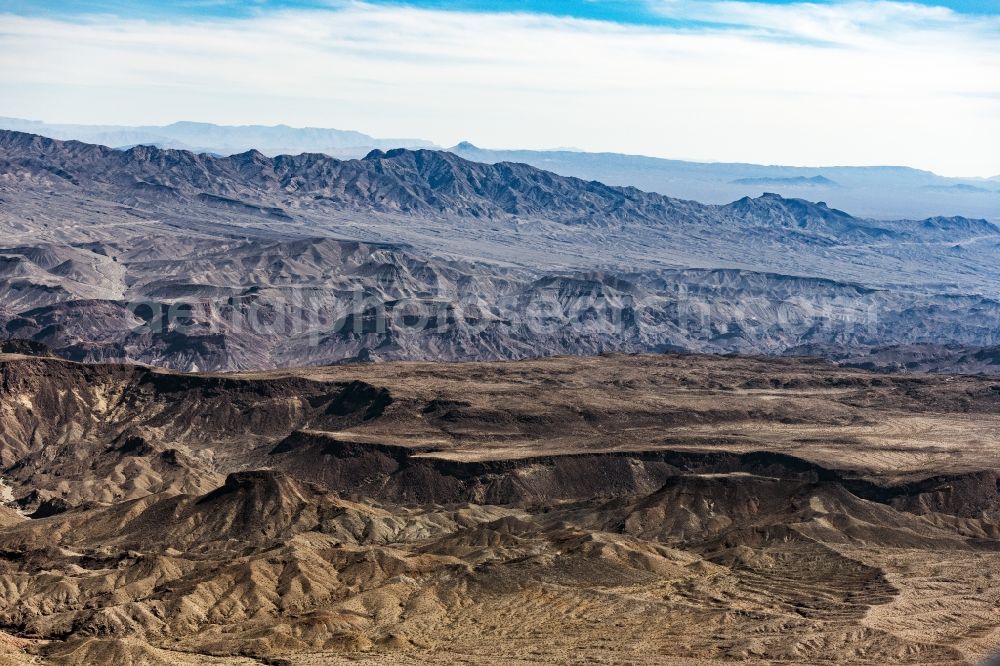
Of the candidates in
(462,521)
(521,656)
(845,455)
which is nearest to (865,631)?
(521,656)

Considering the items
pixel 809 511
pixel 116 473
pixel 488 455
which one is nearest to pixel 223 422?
pixel 116 473

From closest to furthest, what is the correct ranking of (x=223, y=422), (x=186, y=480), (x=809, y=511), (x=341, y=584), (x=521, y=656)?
(x=521, y=656)
(x=341, y=584)
(x=809, y=511)
(x=186, y=480)
(x=223, y=422)

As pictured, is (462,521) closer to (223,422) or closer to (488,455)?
(488,455)

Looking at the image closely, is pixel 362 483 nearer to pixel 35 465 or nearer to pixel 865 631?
pixel 35 465

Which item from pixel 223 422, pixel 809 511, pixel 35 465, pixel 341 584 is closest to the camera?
pixel 341 584

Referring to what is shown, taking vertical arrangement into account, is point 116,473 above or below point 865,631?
below

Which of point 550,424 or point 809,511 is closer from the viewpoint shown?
point 809,511
